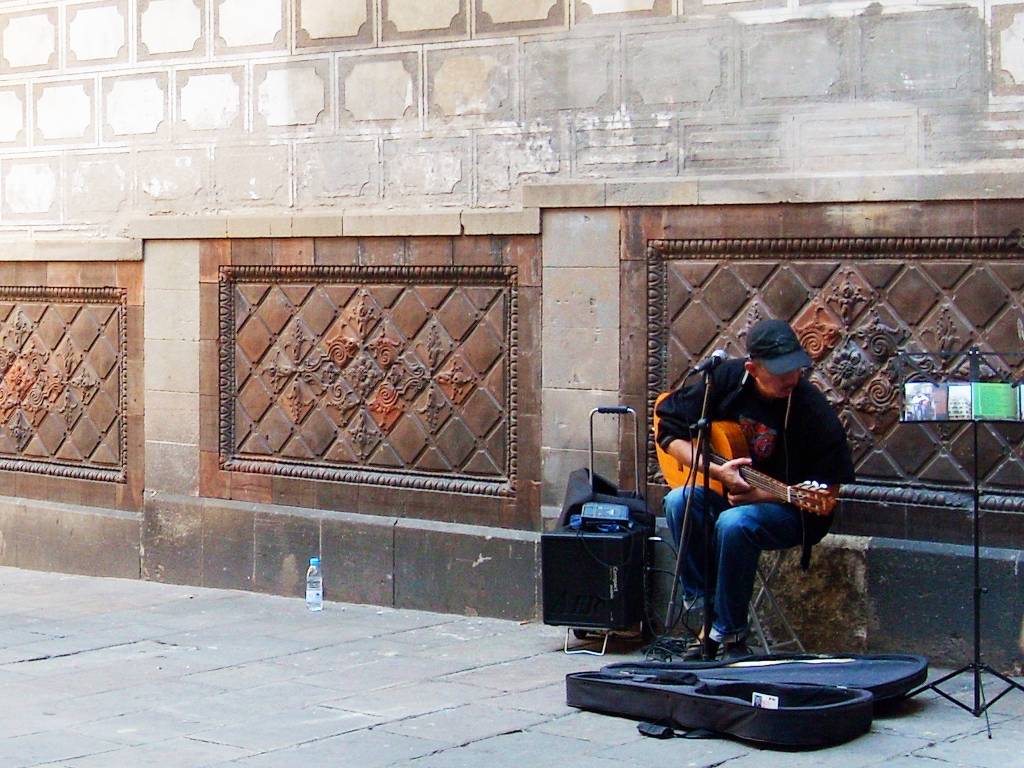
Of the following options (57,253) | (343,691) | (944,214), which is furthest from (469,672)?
(57,253)

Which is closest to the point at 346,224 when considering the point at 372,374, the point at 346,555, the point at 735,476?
the point at 372,374

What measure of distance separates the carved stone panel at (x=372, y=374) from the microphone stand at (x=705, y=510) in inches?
71.0

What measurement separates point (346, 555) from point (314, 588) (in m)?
0.28

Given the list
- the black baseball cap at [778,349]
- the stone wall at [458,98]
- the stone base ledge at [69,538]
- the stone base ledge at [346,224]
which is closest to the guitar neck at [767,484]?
the black baseball cap at [778,349]

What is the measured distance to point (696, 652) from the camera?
7.98 m

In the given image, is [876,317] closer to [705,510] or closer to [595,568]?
[705,510]

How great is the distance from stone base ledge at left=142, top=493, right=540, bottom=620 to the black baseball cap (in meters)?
2.15

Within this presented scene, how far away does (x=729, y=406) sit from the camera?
803 cm

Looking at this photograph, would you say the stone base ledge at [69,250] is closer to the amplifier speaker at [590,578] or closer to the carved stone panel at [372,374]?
the carved stone panel at [372,374]

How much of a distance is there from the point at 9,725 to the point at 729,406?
11.5ft

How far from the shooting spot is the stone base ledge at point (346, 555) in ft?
31.2

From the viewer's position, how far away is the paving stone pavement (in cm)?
659

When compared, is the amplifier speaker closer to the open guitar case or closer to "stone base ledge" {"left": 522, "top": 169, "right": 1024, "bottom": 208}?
the open guitar case

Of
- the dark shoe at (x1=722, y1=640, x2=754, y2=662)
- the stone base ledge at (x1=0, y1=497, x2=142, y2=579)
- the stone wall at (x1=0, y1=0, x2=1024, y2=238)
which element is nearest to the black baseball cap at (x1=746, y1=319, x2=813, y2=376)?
the stone wall at (x1=0, y1=0, x2=1024, y2=238)
